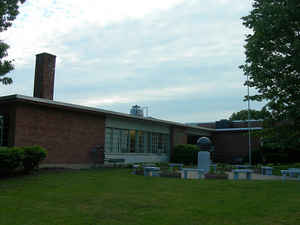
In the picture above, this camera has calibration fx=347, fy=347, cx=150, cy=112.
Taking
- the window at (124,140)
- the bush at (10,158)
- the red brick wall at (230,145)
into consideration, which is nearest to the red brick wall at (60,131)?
the window at (124,140)

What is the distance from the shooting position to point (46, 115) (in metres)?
17.6

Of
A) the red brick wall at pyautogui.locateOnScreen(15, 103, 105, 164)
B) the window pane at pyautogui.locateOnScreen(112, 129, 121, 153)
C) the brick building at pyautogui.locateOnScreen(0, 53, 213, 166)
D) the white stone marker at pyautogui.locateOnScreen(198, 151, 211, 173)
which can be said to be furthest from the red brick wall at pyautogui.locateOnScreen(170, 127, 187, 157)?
the white stone marker at pyautogui.locateOnScreen(198, 151, 211, 173)

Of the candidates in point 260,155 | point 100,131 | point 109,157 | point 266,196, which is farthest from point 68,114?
point 260,155

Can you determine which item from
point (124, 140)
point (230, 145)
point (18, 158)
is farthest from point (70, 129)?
point (230, 145)

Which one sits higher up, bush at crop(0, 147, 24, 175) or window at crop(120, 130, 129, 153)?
window at crop(120, 130, 129, 153)

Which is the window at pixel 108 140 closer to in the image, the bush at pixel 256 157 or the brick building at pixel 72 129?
the brick building at pixel 72 129

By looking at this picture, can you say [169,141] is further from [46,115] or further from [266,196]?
[266,196]

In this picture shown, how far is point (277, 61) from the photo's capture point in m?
16.1

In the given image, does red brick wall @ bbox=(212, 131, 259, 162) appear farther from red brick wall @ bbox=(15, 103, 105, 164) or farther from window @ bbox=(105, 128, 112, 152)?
red brick wall @ bbox=(15, 103, 105, 164)

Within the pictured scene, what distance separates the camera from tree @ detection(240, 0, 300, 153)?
52.5ft

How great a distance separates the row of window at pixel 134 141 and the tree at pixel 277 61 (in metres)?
9.12

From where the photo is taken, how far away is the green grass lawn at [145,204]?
660 cm

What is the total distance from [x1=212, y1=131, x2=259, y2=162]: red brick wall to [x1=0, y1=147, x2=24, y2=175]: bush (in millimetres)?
23110

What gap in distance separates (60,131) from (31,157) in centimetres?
400
